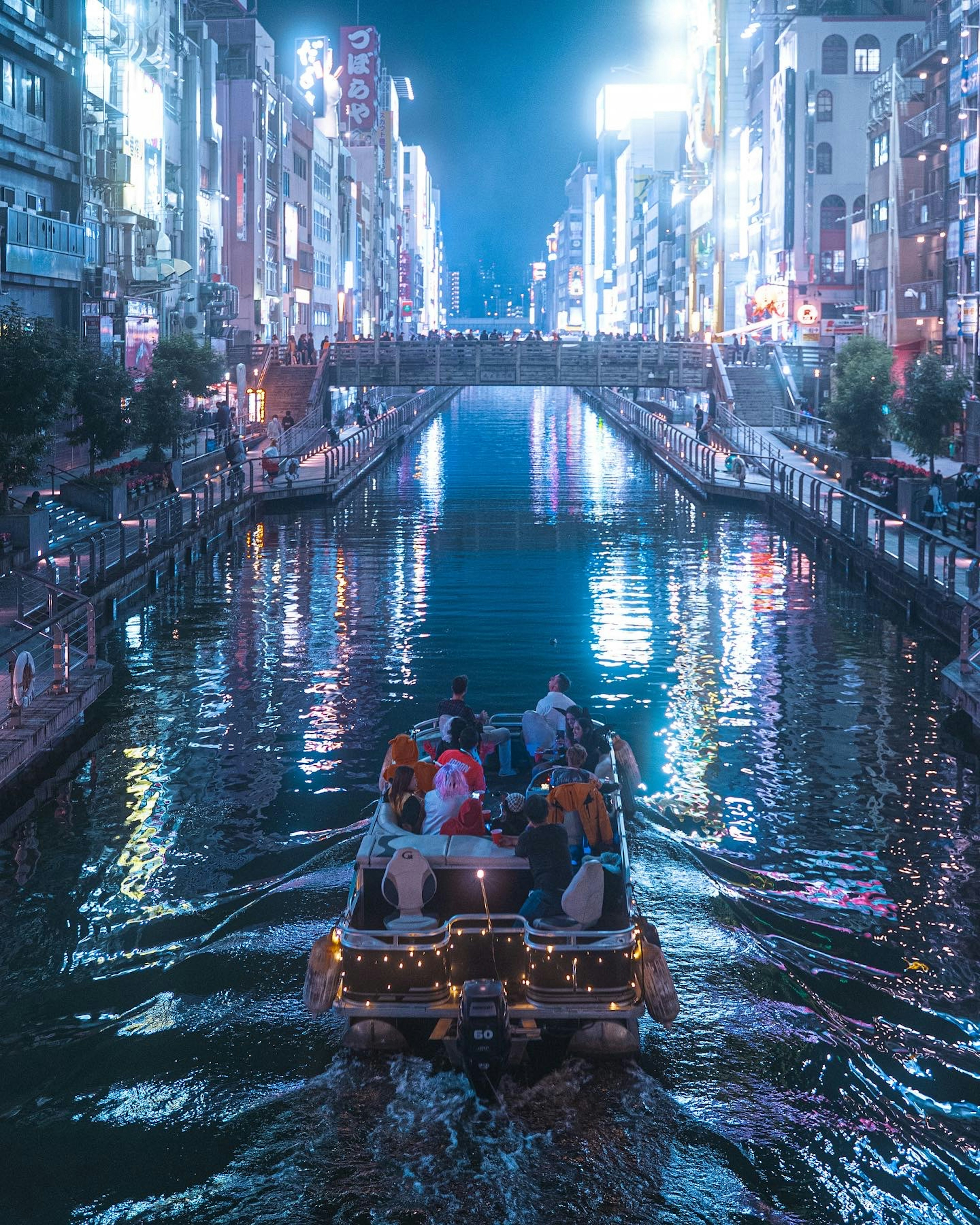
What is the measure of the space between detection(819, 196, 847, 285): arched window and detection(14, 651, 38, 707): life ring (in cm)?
9209

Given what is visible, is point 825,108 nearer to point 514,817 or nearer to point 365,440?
point 365,440

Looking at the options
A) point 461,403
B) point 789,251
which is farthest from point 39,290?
point 461,403

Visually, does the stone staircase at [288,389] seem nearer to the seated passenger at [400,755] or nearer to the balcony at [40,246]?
the balcony at [40,246]

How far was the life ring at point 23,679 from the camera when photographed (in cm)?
1959

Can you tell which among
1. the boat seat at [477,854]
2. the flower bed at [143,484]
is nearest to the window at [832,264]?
the flower bed at [143,484]

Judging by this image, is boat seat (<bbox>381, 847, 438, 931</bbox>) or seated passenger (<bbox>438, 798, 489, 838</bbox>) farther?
seated passenger (<bbox>438, 798, 489, 838</bbox>)

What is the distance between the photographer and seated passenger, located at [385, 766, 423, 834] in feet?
46.2

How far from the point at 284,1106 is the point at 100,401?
112ft

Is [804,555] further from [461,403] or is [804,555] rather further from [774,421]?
[461,403]

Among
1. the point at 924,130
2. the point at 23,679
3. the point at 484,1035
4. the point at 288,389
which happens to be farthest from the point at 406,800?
the point at 924,130

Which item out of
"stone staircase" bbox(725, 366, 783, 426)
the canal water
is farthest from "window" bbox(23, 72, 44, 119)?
"stone staircase" bbox(725, 366, 783, 426)

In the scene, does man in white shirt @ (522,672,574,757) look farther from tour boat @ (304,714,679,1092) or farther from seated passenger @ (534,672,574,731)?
tour boat @ (304,714,679,1092)

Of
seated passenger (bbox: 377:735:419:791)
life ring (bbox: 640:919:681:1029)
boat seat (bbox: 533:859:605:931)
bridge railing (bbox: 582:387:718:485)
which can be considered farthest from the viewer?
bridge railing (bbox: 582:387:718:485)

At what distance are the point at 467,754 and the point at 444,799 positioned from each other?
1.34 metres
